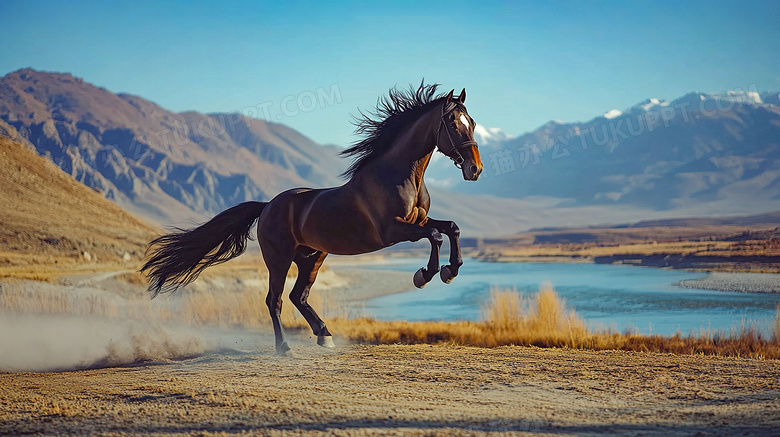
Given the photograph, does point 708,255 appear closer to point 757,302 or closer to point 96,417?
point 757,302

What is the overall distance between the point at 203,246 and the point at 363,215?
12.1 ft

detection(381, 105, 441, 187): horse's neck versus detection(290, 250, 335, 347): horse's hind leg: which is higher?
detection(381, 105, 441, 187): horse's neck

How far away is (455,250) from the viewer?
27.4ft

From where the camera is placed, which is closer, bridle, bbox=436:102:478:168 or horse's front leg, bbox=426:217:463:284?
horse's front leg, bbox=426:217:463:284

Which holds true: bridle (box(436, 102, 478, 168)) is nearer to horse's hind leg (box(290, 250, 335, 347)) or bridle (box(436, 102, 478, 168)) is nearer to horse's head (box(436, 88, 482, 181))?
horse's head (box(436, 88, 482, 181))

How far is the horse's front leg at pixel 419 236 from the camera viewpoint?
26.8ft

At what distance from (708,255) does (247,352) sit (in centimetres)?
2922

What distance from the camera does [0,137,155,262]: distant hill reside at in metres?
47.4

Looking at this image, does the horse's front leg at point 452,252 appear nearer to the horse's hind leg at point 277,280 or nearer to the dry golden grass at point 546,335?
the horse's hind leg at point 277,280

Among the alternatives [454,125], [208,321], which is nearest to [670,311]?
[208,321]

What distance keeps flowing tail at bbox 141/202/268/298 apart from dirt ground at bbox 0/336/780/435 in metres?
1.70

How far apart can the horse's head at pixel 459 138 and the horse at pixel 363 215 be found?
1 cm

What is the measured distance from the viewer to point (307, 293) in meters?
11.0

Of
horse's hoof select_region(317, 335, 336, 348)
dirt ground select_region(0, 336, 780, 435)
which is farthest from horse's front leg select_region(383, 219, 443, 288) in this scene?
horse's hoof select_region(317, 335, 336, 348)
